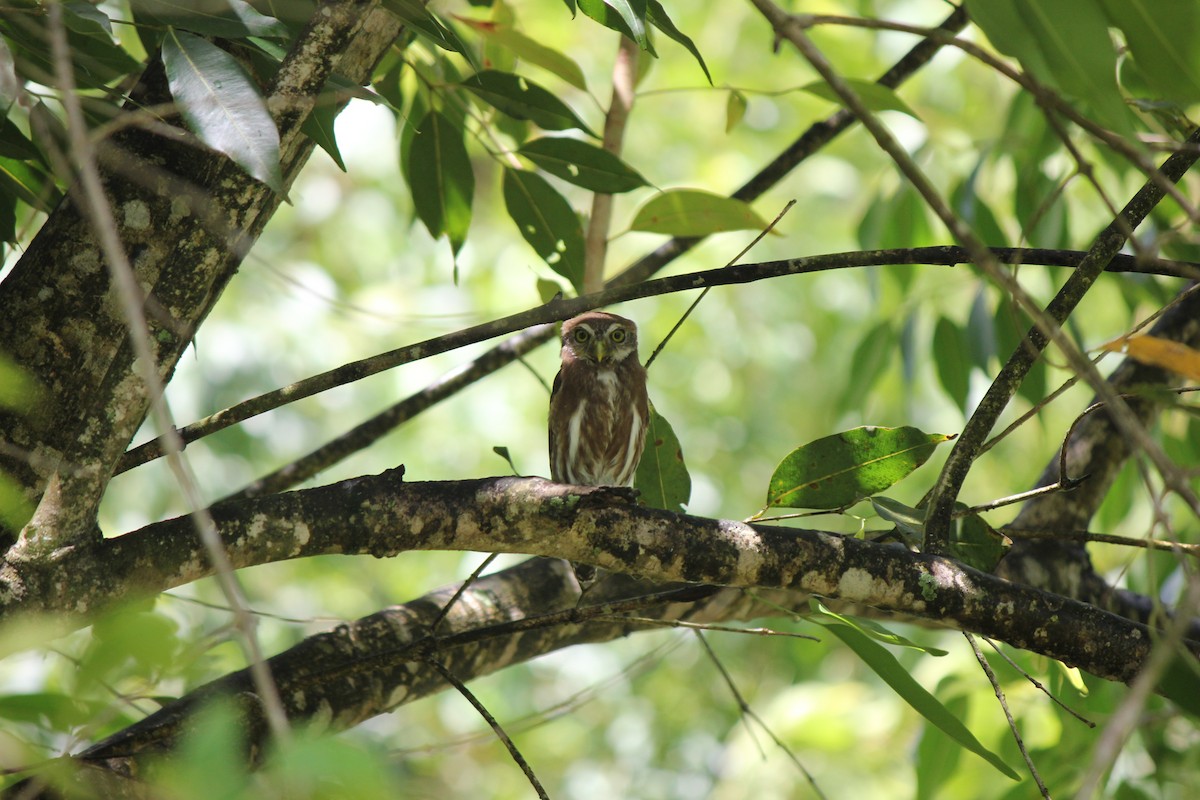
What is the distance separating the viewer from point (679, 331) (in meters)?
7.51

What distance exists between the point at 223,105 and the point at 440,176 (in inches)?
44.1

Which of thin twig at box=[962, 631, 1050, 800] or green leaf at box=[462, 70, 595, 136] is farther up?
green leaf at box=[462, 70, 595, 136]

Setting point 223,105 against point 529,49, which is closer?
point 223,105

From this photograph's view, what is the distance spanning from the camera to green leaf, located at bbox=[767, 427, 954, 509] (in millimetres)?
1980

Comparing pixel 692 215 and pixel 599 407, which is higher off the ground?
pixel 599 407

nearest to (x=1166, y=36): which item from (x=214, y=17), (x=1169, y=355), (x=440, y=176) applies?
(x=1169, y=355)

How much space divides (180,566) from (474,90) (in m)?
1.20

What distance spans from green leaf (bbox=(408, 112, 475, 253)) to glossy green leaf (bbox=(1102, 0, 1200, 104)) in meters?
1.64

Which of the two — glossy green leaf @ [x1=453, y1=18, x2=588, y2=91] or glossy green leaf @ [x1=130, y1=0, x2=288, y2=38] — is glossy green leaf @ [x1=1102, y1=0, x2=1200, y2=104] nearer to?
glossy green leaf @ [x1=130, y1=0, x2=288, y2=38]

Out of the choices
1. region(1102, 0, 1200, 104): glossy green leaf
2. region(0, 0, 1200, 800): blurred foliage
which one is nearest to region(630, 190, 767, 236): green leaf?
region(0, 0, 1200, 800): blurred foliage

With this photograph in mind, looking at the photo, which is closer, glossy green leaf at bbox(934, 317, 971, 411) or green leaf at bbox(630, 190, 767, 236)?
green leaf at bbox(630, 190, 767, 236)

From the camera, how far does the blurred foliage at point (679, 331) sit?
2576mm

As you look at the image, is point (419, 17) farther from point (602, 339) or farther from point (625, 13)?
point (602, 339)

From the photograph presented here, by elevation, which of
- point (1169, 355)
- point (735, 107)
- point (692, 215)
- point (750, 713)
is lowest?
point (1169, 355)
